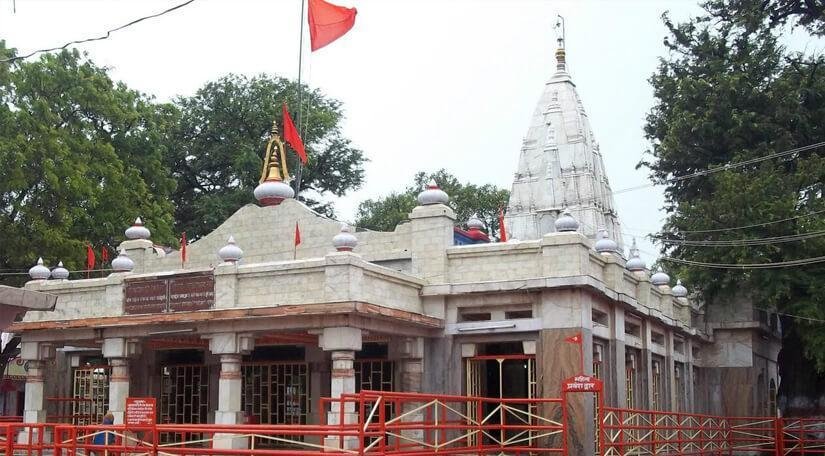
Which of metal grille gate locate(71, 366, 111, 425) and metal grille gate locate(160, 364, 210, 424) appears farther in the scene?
metal grille gate locate(71, 366, 111, 425)

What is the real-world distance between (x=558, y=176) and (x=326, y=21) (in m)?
20.7

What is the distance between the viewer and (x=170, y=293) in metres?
22.4

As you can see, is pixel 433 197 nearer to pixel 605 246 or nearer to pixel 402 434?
pixel 605 246

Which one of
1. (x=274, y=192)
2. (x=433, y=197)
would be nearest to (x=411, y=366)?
(x=433, y=197)

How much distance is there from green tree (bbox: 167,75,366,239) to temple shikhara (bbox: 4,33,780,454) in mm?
21992

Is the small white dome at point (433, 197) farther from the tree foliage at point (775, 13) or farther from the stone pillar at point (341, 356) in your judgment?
the tree foliage at point (775, 13)

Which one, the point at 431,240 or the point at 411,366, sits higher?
the point at 431,240

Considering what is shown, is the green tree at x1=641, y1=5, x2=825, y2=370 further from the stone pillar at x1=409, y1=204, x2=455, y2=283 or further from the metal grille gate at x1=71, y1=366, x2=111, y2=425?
the metal grille gate at x1=71, y1=366, x2=111, y2=425

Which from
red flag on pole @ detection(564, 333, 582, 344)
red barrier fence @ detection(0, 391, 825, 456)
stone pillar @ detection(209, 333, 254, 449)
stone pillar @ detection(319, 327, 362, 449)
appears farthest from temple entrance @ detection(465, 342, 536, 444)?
stone pillar @ detection(209, 333, 254, 449)

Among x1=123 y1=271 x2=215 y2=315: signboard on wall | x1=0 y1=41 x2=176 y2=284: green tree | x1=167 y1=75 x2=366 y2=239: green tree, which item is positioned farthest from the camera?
x1=167 y1=75 x2=366 y2=239: green tree

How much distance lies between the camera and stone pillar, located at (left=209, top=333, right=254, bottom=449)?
21188mm

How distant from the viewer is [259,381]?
25.9 m

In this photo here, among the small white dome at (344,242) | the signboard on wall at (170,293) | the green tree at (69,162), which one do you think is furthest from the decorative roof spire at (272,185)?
the green tree at (69,162)

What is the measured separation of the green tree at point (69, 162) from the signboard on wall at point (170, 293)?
10960 millimetres
